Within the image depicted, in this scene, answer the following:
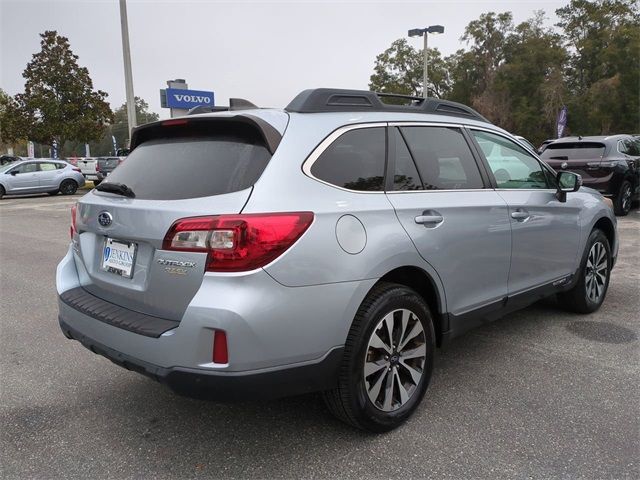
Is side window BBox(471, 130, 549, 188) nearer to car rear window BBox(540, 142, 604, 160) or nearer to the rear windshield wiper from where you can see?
the rear windshield wiper

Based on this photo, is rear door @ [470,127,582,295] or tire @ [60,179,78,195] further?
tire @ [60,179,78,195]

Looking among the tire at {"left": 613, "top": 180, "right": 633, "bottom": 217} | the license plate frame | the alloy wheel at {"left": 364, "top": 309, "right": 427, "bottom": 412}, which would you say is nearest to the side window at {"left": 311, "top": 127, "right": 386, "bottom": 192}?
the alloy wheel at {"left": 364, "top": 309, "right": 427, "bottom": 412}

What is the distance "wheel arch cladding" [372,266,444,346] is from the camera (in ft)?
9.25

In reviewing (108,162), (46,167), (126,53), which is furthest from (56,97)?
(126,53)

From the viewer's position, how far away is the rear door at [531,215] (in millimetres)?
3611

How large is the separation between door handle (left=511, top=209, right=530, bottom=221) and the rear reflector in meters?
2.24

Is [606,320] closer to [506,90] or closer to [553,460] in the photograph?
[553,460]

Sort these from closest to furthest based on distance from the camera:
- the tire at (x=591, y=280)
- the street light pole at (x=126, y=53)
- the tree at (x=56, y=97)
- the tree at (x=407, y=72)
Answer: the tire at (x=591, y=280), the street light pole at (x=126, y=53), the tree at (x=56, y=97), the tree at (x=407, y=72)

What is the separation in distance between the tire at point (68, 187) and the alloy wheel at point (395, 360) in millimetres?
21432

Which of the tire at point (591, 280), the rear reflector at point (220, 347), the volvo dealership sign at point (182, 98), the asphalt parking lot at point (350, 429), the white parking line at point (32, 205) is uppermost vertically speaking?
the volvo dealership sign at point (182, 98)

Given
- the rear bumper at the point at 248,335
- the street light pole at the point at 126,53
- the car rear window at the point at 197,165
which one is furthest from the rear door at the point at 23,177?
the rear bumper at the point at 248,335

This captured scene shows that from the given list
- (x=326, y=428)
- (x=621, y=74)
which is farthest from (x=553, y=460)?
(x=621, y=74)

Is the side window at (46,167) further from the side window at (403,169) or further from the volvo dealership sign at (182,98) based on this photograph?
the side window at (403,169)

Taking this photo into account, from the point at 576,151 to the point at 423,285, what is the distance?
30.1ft
